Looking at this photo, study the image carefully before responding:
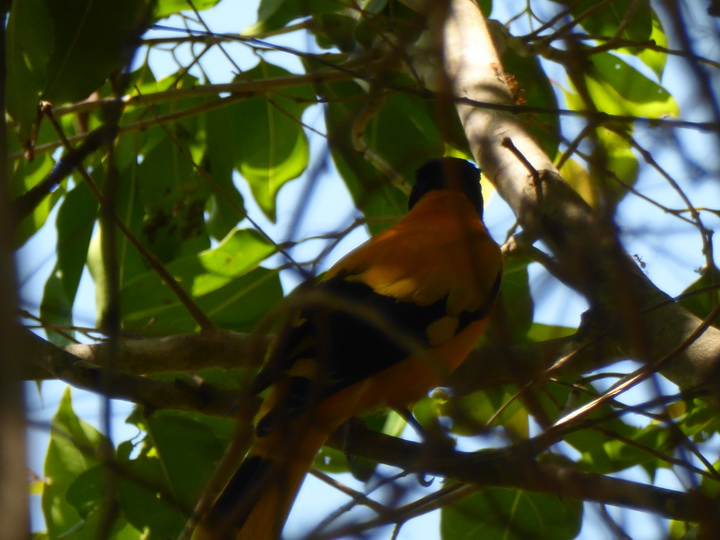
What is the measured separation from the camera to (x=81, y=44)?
303cm

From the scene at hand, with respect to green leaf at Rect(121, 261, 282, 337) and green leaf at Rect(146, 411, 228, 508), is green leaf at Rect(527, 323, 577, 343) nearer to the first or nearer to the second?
green leaf at Rect(121, 261, 282, 337)

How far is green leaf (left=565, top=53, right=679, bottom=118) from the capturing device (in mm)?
3793

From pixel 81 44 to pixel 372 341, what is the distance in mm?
1426

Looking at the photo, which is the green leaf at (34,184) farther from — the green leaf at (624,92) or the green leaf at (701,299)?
the green leaf at (701,299)

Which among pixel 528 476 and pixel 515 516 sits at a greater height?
pixel 515 516

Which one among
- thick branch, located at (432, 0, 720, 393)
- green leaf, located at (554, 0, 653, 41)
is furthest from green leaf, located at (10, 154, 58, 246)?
green leaf, located at (554, 0, 653, 41)

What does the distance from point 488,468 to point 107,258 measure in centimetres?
133

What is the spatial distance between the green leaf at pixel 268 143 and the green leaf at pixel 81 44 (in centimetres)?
114

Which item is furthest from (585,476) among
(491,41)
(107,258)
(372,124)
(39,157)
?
(39,157)

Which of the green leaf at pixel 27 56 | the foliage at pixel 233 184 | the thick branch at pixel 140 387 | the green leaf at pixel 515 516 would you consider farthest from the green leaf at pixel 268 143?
the thick branch at pixel 140 387

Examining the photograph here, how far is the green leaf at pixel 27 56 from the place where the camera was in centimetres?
279

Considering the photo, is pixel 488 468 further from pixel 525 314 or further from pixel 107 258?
pixel 107 258

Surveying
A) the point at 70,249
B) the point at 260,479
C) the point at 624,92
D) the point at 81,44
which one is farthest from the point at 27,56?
the point at 624,92

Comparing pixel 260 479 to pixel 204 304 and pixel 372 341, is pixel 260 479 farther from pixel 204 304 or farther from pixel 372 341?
pixel 204 304
